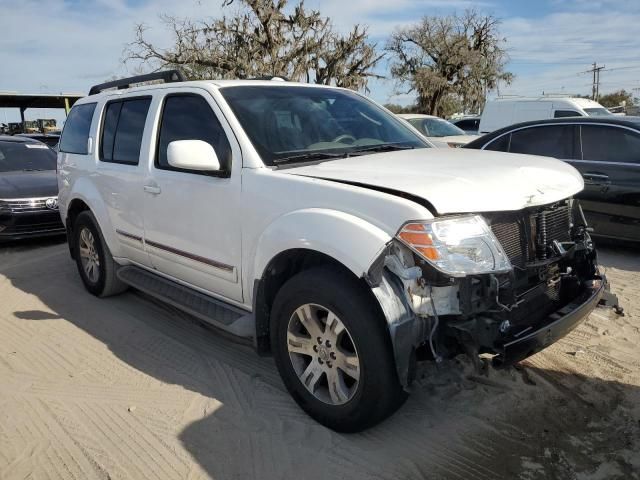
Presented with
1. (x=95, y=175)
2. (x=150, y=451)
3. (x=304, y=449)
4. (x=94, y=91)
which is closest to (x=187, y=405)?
(x=150, y=451)

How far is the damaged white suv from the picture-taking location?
2.53 metres

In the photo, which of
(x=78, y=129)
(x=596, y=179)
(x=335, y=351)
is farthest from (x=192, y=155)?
(x=596, y=179)

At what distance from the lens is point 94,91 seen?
18.9 feet

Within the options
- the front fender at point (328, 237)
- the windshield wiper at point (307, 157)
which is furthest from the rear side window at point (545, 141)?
the front fender at point (328, 237)

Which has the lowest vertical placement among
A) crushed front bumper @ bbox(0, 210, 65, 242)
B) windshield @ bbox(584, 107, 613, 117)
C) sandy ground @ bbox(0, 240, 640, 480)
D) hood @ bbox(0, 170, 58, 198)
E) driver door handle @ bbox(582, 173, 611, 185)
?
sandy ground @ bbox(0, 240, 640, 480)

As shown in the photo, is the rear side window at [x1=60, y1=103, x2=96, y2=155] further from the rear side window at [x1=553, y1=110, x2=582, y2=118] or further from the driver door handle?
the rear side window at [x1=553, y1=110, x2=582, y2=118]

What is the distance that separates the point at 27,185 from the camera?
8219mm

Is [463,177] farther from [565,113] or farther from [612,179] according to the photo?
[565,113]

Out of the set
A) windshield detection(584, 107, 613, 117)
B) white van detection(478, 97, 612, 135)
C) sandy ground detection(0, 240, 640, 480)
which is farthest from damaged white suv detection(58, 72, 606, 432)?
windshield detection(584, 107, 613, 117)

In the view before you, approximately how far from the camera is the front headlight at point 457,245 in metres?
2.46

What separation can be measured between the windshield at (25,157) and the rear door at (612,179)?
27.9 ft

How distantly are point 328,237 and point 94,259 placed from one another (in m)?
3.47

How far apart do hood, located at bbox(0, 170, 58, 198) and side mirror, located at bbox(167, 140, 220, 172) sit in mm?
5837

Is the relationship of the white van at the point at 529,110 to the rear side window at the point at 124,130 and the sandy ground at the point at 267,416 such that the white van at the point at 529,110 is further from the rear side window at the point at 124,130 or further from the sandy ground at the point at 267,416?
the rear side window at the point at 124,130
